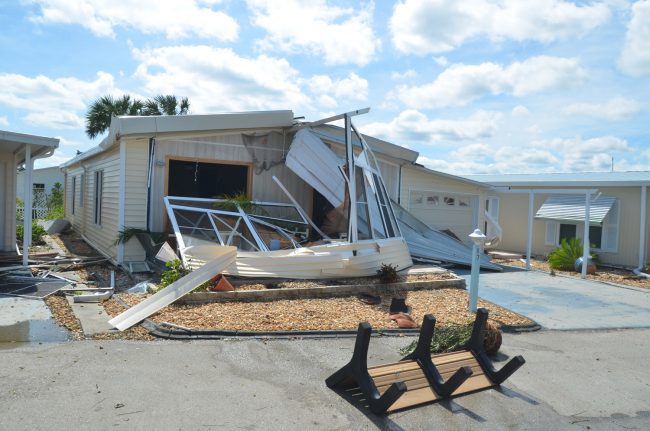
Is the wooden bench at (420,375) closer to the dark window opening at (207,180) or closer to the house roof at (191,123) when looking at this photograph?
the house roof at (191,123)

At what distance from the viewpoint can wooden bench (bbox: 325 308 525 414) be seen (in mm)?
4258

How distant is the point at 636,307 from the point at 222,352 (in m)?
7.56

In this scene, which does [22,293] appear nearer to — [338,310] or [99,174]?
[338,310]

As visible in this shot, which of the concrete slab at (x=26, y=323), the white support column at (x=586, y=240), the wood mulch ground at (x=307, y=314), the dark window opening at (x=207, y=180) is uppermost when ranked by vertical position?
the dark window opening at (x=207, y=180)

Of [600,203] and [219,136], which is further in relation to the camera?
[600,203]

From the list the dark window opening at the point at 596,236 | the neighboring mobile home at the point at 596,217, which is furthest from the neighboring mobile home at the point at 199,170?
the dark window opening at the point at 596,236

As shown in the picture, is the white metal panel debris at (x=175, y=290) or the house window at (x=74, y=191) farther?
the house window at (x=74, y=191)

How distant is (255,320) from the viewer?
679 cm

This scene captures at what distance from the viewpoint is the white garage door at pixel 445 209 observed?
1508cm

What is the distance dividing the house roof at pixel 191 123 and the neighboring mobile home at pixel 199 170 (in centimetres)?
2

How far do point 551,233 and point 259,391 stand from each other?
51.0 ft

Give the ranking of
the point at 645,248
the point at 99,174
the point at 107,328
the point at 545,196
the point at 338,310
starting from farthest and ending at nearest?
the point at 545,196 → the point at 645,248 → the point at 99,174 → the point at 338,310 → the point at 107,328

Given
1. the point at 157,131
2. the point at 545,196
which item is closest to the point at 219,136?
the point at 157,131

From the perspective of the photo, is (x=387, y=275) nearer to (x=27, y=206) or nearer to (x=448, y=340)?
(x=448, y=340)
